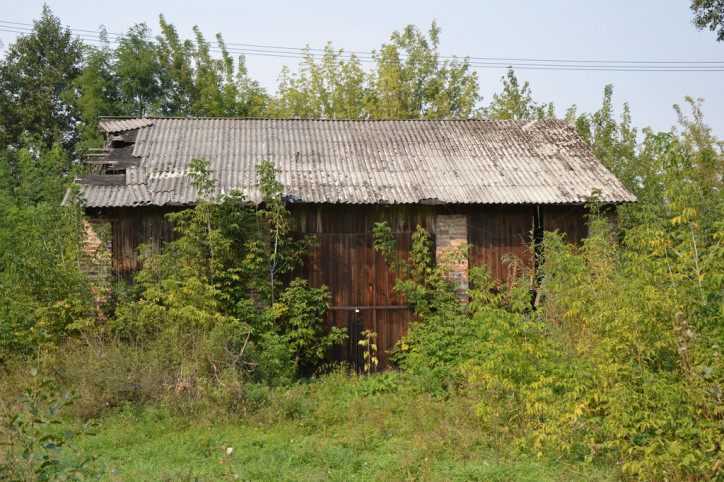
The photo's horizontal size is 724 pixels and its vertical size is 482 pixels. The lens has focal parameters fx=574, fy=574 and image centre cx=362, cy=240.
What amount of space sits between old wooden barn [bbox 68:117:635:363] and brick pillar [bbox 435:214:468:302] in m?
0.03

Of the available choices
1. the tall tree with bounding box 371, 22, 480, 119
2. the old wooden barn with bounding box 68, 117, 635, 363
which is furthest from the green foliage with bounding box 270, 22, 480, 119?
the old wooden barn with bounding box 68, 117, 635, 363

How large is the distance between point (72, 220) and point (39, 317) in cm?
152

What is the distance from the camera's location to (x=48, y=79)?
78.9 feet

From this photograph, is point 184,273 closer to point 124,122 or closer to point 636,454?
point 124,122

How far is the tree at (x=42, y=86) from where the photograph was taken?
2328cm

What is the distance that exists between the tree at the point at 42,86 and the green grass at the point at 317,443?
19.6 metres

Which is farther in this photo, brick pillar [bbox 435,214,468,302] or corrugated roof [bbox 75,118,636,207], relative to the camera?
brick pillar [bbox 435,214,468,302]

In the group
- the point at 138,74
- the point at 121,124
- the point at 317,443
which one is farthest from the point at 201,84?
the point at 317,443

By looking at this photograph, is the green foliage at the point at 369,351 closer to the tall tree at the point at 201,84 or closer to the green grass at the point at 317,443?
the green grass at the point at 317,443

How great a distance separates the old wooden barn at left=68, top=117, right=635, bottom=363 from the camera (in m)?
9.77

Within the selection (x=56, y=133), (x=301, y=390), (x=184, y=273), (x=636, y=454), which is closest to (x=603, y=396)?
(x=636, y=454)

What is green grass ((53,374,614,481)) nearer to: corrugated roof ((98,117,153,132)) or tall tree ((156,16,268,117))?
corrugated roof ((98,117,153,132))

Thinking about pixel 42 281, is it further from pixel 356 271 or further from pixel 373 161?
pixel 373 161

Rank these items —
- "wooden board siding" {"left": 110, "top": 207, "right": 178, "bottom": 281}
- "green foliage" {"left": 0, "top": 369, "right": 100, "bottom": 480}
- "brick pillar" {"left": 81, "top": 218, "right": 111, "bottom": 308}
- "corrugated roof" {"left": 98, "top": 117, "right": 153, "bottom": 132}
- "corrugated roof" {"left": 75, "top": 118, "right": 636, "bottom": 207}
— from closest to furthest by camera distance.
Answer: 1. "green foliage" {"left": 0, "top": 369, "right": 100, "bottom": 480}
2. "brick pillar" {"left": 81, "top": 218, "right": 111, "bottom": 308}
3. "wooden board siding" {"left": 110, "top": 207, "right": 178, "bottom": 281}
4. "corrugated roof" {"left": 75, "top": 118, "right": 636, "bottom": 207}
5. "corrugated roof" {"left": 98, "top": 117, "right": 153, "bottom": 132}
